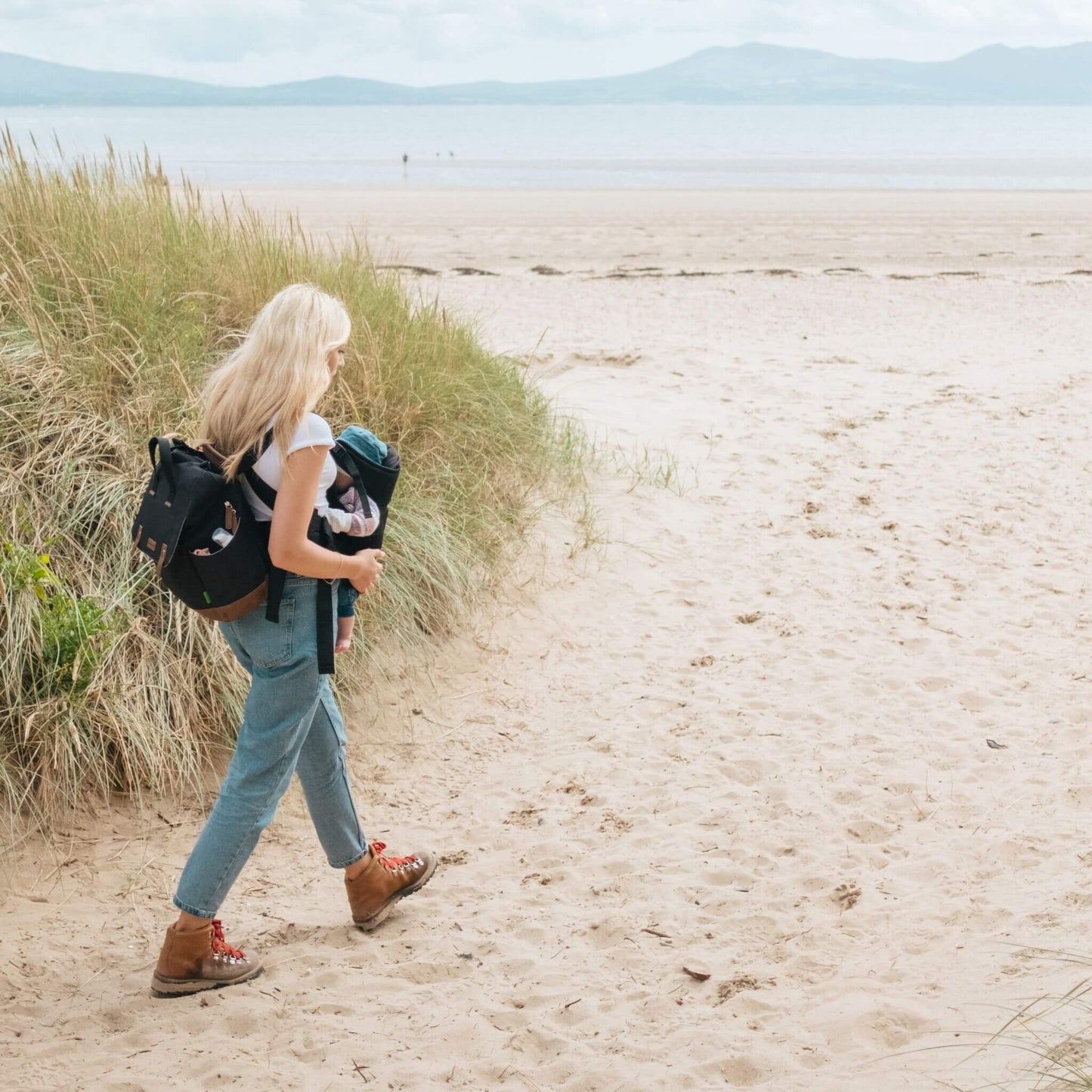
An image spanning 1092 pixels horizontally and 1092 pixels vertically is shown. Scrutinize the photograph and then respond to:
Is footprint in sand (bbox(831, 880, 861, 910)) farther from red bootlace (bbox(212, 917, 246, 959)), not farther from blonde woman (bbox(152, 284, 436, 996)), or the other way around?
red bootlace (bbox(212, 917, 246, 959))

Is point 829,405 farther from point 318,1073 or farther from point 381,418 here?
point 318,1073

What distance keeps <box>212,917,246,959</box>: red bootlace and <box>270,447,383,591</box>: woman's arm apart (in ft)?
3.46

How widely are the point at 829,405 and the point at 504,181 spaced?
3122 cm

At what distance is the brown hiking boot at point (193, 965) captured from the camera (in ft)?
9.75

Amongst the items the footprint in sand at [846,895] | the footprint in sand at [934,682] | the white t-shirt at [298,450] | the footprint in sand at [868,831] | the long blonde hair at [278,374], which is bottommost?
the footprint in sand at [846,895]

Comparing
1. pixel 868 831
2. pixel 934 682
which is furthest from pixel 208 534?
pixel 934 682

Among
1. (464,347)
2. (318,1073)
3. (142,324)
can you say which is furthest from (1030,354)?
(318,1073)

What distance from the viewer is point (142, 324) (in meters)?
4.89

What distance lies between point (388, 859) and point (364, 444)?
50.0 inches

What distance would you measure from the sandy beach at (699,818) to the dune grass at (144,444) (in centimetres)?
25

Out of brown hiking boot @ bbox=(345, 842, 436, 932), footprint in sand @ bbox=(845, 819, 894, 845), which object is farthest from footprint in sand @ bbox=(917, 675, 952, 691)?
brown hiking boot @ bbox=(345, 842, 436, 932)

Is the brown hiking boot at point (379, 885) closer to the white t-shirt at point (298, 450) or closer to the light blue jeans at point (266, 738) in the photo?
the light blue jeans at point (266, 738)

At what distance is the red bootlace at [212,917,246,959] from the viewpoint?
9.97ft

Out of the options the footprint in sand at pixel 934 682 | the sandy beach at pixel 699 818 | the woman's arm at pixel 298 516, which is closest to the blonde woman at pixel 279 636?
the woman's arm at pixel 298 516
